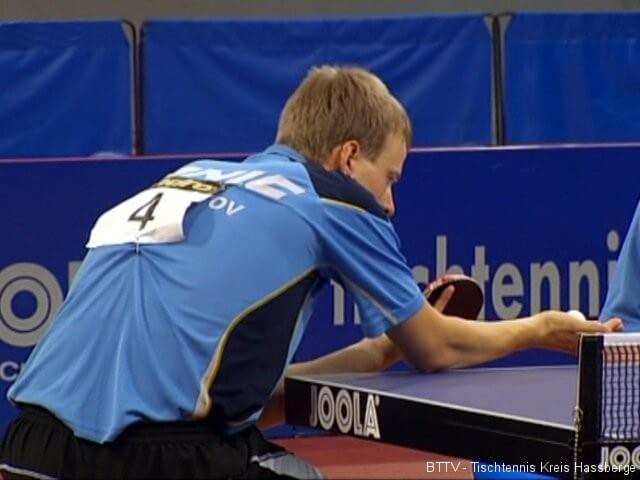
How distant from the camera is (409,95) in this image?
28.7ft

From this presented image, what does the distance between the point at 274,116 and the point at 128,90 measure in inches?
34.3

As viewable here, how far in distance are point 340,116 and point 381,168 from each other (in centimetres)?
13

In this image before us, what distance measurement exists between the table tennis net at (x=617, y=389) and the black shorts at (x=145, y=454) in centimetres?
53

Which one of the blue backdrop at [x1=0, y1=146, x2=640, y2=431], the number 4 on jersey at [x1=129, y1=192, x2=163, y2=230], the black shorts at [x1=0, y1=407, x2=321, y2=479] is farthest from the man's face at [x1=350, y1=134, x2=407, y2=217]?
the blue backdrop at [x1=0, y1=146, x2=640, y2=431]

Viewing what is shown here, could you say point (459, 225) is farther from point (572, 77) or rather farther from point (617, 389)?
point (572, 77)

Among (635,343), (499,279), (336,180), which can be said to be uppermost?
(336,180)

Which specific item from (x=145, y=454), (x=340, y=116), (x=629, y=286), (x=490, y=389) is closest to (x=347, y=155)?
(x=340, y=116)

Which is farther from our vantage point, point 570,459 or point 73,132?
point 73,132

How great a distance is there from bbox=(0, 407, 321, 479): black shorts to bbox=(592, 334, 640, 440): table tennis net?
0.53 metres

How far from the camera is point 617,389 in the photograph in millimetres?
2248

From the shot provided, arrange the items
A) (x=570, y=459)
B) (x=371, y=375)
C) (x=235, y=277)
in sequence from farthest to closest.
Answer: (x=371, y=375), (x=235, y=277), (x=570, y=459)

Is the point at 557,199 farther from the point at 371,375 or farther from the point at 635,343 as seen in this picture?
the point at 635,343

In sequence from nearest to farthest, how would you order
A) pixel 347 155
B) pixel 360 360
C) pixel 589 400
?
pixel 589 400 → pixel 347 155 → pixel 360 360

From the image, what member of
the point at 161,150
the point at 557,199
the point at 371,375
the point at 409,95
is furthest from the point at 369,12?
the point at 371,375
